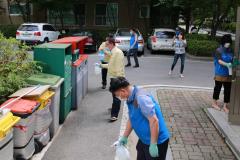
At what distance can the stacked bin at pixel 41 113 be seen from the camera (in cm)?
590

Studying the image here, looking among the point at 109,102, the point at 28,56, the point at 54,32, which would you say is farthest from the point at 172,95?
the point at 54,32

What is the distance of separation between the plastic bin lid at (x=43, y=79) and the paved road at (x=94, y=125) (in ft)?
3.24

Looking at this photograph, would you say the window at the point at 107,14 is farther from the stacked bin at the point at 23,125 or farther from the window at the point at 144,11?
the stacked bin at the point at 23,125

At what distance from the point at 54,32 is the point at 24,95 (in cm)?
2015

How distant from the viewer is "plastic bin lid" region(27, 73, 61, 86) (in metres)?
6.67

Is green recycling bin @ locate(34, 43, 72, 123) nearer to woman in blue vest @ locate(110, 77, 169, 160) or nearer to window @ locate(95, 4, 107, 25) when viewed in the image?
woman in blue vest @ locate(110, 77, 169, 160)

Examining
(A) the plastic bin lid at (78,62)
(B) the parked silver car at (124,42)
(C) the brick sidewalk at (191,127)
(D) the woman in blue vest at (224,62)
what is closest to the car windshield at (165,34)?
(B) the parked silver car at (124,42)

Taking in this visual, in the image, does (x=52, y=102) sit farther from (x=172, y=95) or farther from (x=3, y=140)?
(x=172, y=95)

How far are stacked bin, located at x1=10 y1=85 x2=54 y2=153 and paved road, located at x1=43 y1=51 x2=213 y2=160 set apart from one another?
22cm

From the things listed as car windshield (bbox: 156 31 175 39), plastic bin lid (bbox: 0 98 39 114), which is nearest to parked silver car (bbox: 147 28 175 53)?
car windshield (bbox: 156 31 175 39)

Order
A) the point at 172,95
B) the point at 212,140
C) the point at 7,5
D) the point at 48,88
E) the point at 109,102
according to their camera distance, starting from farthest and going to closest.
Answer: the point at 7,5
the point at 172,95
the point at 109,102
the point at 212,140
the point at 48,88

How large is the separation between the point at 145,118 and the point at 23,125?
6.56 feet

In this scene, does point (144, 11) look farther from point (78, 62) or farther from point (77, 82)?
point (77, 82)

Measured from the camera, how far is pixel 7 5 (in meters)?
31.1
